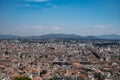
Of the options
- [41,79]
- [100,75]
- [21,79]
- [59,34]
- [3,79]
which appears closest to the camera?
[21,79]

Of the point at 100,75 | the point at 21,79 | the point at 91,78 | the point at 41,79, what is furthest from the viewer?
the point at 100,75

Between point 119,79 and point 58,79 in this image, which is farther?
point 119,79

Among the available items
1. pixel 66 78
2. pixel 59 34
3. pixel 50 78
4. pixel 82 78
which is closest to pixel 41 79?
pixel 50 78

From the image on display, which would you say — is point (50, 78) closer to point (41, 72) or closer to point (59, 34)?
point (41, 72)

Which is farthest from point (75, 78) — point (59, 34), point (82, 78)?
point (59, 34)

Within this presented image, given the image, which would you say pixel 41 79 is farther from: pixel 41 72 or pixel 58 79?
pixel 41 72

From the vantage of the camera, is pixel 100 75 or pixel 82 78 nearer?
pixel 82 78

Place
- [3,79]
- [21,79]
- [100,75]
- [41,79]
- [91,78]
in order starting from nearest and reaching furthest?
[21,79]
[3,79]
[41,79]
[91,78]
[100,75]

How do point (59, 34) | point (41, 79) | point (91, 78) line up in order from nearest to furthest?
point (41, 79)
point (91, 78)
point (59, 34)

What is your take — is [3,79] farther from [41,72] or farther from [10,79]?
[41,72]
